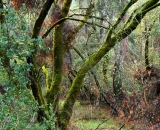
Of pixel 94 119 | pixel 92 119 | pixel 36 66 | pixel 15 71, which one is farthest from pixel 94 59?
pixel 94 119

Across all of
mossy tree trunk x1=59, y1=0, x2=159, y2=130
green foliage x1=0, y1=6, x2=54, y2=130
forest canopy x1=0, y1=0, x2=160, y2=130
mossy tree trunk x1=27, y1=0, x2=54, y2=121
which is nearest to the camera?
green foliage x1=0, y1=6, x2=54, y2=130

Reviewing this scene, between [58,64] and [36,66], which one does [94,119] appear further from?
[36,66]

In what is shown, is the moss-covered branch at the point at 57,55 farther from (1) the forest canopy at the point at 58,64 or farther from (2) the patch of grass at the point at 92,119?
(2) the patch of grass at the point at 92,119

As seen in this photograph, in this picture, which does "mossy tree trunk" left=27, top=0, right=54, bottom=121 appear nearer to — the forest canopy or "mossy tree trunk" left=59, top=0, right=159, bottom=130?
the forest canopy

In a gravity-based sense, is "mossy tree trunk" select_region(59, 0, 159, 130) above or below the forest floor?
above

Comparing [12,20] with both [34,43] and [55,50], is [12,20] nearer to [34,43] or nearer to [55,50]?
[34,43]

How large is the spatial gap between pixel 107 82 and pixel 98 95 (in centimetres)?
135

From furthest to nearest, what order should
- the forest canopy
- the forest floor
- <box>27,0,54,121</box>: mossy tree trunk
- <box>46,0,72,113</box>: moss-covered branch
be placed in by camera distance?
1. the forest floor
2. <box>46,0,72,113</box>: moss-covered branch
3. <box>27,0,54,121</box>: mossy tree trunk
4. the forest canopy

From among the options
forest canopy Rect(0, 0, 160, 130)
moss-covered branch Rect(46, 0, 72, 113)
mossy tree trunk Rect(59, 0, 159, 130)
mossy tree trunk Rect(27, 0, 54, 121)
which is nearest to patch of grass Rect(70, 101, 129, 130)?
forest canopy Rect(0, 0, 160, 130)

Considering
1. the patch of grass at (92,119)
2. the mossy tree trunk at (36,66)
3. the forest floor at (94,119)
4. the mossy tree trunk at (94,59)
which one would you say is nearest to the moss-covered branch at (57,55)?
the mossy tree trunk at (94,59)

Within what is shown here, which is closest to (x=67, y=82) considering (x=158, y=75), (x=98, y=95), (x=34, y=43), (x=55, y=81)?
(x=98, y=95)

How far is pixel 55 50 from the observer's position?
915 cm

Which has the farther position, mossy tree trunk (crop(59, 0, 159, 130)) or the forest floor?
the forest floor

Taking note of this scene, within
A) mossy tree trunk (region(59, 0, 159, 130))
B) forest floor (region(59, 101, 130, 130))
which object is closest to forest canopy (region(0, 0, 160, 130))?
mossy tree trunk (region(59, 0, 159, 130))
